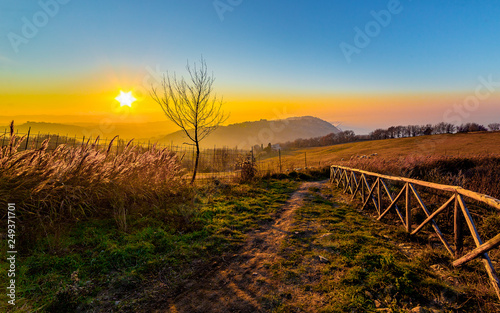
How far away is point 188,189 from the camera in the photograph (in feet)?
27.0

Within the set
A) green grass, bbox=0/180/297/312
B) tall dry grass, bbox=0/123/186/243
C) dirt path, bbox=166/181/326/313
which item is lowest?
dirt path, bbox=166/181/326/313

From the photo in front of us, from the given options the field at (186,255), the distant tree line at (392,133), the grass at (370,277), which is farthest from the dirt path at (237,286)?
the distant tree line at (392,133)

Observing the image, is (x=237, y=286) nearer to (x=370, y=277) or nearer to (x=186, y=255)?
(x=186, y=255)

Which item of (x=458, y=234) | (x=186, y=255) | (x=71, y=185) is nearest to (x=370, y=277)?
(x=458, y=234)

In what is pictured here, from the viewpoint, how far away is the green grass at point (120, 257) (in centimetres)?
286

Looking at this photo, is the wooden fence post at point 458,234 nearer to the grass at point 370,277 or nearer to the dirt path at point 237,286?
the grass at point 370,277

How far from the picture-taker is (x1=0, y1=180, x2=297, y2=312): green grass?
9.37ft

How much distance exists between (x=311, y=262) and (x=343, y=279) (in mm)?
725

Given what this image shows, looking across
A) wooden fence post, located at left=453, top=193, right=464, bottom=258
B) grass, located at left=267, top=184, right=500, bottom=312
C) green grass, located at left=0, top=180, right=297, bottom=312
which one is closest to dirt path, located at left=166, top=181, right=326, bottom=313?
grass, located at left=267, top=184, right=500, bottom=312

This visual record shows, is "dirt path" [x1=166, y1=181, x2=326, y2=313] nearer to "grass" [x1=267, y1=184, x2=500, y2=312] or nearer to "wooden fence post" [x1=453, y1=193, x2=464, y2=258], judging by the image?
"grass" [x1=267, y1=184, x2=500, y2=312]

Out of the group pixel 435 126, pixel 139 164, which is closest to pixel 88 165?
pixel 139 164

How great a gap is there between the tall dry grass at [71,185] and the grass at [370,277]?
3.93m

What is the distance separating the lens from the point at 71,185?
188 inches

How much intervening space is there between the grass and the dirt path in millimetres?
201
